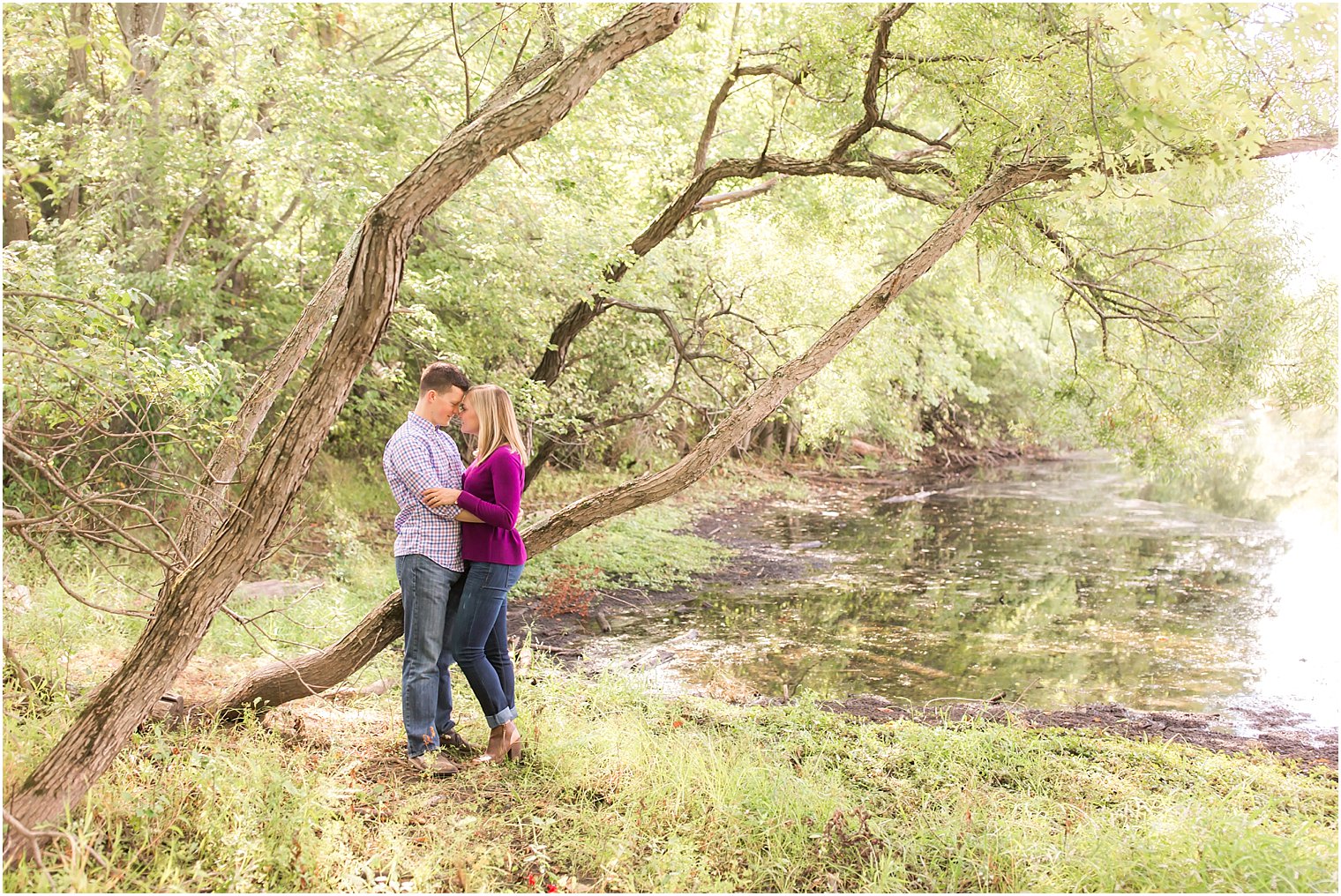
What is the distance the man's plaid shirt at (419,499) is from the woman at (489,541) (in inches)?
2.9

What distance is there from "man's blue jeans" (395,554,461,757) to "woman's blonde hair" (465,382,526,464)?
59 cm

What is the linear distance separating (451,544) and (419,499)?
27 cm

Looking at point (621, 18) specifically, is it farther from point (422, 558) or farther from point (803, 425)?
point (803, 425)

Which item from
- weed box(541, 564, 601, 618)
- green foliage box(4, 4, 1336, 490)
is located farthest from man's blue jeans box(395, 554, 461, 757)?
weed box(541, 564, 601, 618)

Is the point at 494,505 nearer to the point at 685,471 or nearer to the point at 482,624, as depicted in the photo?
the point at 482,624

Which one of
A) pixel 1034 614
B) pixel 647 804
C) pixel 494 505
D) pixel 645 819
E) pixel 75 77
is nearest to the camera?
pixel 645 819

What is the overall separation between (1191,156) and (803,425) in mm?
14589

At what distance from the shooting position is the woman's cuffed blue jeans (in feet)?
14.2

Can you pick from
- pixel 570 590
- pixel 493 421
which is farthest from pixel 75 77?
pixel 493 421

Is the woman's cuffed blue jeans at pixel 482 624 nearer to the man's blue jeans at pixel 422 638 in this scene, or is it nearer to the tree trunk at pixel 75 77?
the man's blue jeans at pixel 422 638

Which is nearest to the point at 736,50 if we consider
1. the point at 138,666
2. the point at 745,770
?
the point at 745,770

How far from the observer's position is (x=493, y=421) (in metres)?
4.39

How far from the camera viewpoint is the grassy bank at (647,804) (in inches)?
134

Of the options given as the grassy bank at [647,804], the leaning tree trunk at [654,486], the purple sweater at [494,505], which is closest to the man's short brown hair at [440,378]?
the purple sweater at [494,505]
